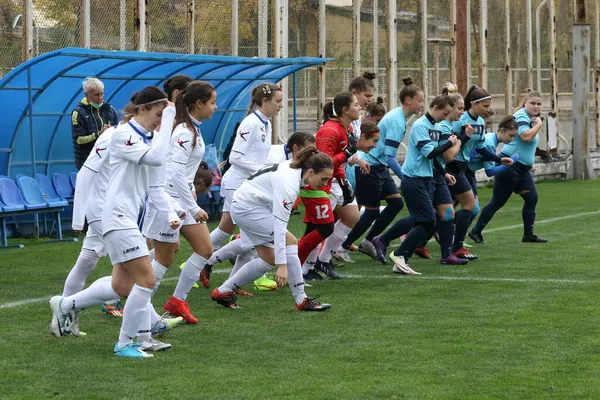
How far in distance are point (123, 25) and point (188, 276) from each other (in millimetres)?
10113

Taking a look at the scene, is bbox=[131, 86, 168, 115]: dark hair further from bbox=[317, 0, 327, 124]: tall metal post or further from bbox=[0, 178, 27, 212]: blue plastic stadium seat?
bbox=[317, 0, 327, 124]: tall metal post

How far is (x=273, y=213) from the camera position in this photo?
857 centimetres

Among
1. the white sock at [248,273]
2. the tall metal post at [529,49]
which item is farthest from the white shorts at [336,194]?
the tall metal post at [529,49]

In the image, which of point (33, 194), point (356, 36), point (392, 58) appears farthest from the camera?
point (392, 58)

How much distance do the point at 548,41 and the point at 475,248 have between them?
19.5 m

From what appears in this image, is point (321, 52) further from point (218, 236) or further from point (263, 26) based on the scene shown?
point (218, 236)

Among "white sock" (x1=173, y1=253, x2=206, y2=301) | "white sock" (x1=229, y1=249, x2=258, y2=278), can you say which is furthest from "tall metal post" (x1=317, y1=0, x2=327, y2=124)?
"white sock" (x1=173, y1=253, x2=206, y2=301)

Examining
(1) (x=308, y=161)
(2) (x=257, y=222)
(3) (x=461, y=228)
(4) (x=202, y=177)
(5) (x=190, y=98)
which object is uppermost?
(5) (x=190, y=98)

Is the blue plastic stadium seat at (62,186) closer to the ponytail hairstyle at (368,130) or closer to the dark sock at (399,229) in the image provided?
the dark sock at (399,229)

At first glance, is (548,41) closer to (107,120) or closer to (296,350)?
(107,120)

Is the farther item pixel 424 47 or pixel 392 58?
pixel 424 47

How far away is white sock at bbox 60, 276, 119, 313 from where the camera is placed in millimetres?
7555

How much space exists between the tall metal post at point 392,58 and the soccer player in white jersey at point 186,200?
16.4 metres

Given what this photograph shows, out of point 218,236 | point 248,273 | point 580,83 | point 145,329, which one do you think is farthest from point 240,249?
point 580,83
